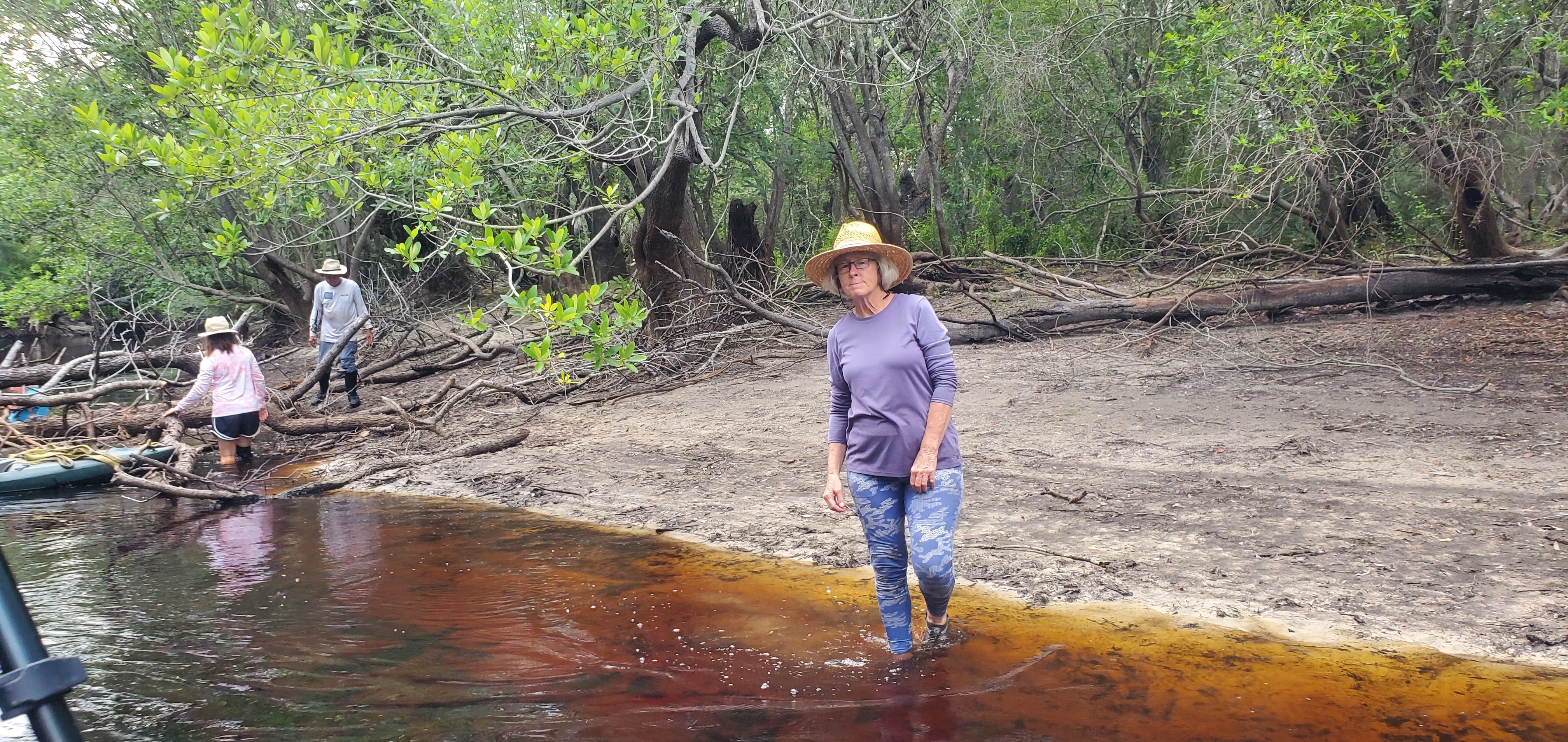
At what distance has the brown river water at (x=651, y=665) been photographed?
3.71 meters

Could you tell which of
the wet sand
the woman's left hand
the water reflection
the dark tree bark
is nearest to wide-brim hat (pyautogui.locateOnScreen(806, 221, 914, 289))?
the woman's left hand

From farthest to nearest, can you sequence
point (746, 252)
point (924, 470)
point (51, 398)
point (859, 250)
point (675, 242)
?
point (746, 252) → point (675, 242) → point (51, 398) → point (859, 250) → point (924, 470)

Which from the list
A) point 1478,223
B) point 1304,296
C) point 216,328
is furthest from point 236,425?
point 1478,223

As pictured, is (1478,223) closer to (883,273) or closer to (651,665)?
(883,273)

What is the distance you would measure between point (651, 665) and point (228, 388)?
760cm

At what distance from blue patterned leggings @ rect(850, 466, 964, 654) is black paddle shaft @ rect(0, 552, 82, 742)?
3.08 metres

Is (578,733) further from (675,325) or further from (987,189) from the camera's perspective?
(987,189)

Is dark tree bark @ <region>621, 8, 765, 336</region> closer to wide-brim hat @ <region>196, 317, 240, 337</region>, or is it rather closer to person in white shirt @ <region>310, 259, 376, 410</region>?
person in white shirt @ <region>310, 259, 376, 410</region>

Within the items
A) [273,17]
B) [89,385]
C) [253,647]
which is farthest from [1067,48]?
[89,385]

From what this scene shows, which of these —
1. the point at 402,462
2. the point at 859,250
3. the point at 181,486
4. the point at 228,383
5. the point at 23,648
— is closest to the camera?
the point at 23,648

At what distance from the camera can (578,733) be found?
3.92 meters

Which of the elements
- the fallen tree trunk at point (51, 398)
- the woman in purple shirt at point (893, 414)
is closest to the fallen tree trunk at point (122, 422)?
the fallen tree trunk at point (51, 398)

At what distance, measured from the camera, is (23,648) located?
1041 mm

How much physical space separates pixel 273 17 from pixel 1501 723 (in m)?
18.5
